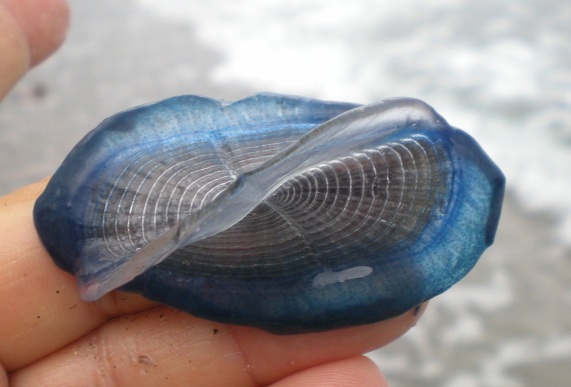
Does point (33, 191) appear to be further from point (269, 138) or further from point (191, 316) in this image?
point (269, 138)

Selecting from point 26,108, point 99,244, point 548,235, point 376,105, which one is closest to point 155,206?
point 99,244

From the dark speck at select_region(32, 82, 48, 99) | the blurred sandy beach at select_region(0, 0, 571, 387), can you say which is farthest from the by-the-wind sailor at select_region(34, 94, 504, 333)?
the dark speck at select_region(32, 82, 48, 99)

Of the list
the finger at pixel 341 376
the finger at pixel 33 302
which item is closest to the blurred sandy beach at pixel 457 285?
the finger at pixel 341 376

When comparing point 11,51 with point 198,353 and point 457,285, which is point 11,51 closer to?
point 198,353

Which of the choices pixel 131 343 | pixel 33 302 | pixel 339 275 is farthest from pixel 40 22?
pixel 339 275

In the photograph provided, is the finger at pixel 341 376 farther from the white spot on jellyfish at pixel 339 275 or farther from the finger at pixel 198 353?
the white spot on jellyfish at pixel 339 275
